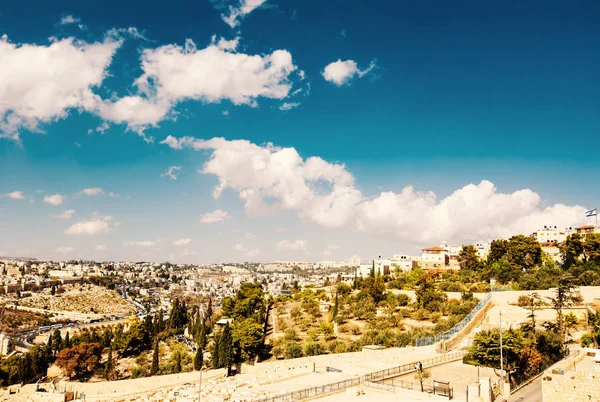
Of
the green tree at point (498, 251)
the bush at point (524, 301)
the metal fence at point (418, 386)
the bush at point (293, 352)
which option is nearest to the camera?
the metal fence at point (418, 386)

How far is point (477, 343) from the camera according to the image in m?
23.2

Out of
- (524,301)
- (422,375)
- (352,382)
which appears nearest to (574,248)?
(524,301)

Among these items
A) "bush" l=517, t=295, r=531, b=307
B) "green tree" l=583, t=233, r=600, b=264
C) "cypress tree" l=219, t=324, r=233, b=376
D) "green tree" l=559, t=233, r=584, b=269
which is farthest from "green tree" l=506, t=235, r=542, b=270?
"cypress tree" l=219, t=324, r=233, b=376

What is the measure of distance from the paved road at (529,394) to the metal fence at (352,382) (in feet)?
18.4

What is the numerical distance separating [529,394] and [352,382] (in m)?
7.41

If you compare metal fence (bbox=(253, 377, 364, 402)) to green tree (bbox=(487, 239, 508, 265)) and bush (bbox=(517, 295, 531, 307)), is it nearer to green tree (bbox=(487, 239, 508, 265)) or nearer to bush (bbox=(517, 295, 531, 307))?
bush (bbox=(517, 295, 531, 307))

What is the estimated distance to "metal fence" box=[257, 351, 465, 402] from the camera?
703 inches

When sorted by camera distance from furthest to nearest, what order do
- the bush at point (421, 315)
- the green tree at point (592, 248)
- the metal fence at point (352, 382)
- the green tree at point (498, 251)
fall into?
1. the green tree at point (498, 251)
2. the green tree at point (592, 248)
3. the bush at point (421, 315)
4. the metal fence at point (352, 382)

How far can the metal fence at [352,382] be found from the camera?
58.5ft

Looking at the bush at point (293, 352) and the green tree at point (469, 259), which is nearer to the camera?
the bush at point (293, 352)

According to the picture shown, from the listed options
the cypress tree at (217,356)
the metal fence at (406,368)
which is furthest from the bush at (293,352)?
the metal fence at (406,368)

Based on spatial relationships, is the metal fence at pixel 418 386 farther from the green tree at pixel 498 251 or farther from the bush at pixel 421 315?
the green tree at pixel 498 251

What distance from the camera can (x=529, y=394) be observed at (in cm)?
1786

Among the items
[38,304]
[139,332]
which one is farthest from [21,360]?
[38,304]
